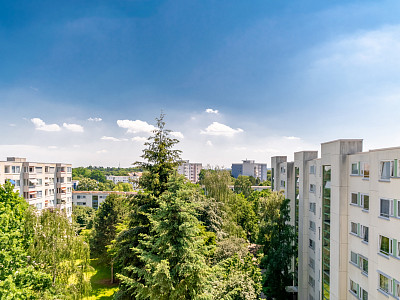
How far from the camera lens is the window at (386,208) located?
13344 millimetres

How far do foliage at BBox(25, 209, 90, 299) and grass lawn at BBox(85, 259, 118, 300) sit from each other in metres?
9.68

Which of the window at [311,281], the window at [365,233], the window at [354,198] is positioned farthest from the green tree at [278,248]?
the window at [365,233]

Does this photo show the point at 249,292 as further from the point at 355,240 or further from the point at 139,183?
the point at 139,183

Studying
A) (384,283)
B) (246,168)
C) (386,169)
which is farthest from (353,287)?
(246,168)

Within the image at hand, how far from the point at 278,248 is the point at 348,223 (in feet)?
31.9

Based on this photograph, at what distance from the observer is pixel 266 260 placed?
86.8 ft

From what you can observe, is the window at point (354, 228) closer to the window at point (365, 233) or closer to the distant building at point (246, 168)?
the window at point (365, 233)

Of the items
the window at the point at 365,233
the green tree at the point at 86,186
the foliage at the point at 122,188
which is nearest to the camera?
the window at the point at 365,233

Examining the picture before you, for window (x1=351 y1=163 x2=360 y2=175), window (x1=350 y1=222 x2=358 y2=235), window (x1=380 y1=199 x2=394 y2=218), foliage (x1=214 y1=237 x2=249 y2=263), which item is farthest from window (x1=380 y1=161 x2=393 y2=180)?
foliage (x1=214 y1=237 x2=249 y2=263)

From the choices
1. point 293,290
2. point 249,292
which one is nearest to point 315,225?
point 293,290

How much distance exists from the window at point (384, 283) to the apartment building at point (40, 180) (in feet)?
131

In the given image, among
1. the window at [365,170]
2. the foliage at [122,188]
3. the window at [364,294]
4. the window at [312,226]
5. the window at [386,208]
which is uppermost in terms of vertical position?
the window at [365,170]

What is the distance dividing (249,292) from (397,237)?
887 centimetres

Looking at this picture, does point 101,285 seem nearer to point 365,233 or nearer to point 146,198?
point 146,198
